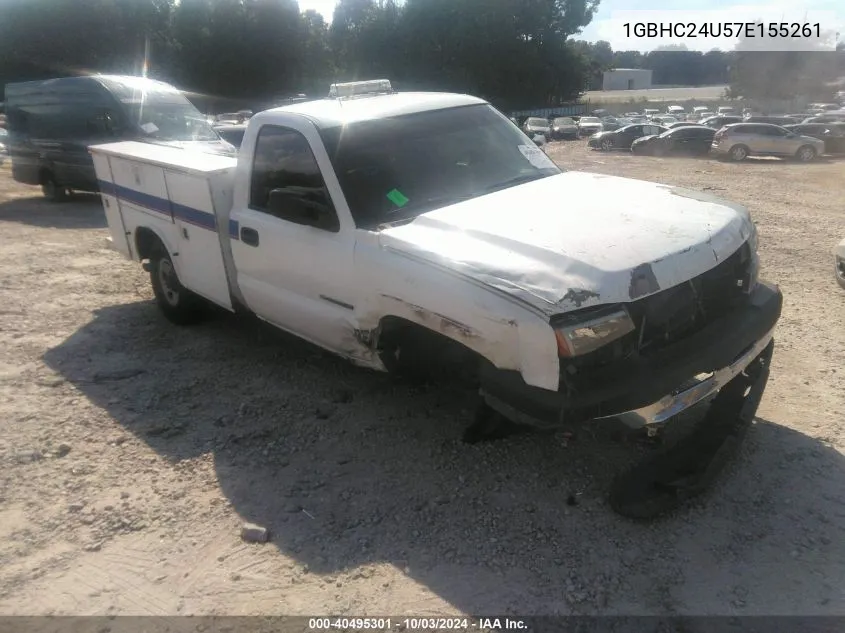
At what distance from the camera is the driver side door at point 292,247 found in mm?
3896

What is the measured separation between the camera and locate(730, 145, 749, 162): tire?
22.4 meters

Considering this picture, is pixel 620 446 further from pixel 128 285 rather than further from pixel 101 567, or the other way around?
pixel 128 285

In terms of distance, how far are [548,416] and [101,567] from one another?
7.12 feet

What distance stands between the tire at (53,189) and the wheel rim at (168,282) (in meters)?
7.86

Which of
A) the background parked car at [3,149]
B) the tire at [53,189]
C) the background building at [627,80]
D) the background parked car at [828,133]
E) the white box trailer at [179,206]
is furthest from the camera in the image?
the background building at [627,80]

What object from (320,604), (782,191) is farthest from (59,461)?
(782,191)

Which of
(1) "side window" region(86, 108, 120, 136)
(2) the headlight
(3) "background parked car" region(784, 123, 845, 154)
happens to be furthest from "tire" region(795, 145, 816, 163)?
(2) the headlight

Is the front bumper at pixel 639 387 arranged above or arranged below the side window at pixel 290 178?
below

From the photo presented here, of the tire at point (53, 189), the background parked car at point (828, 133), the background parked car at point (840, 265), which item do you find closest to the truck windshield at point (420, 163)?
the background parked car at point (840, 265)

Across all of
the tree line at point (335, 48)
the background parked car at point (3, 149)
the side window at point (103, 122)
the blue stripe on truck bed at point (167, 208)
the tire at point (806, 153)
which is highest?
the tree line at point (335, 48)

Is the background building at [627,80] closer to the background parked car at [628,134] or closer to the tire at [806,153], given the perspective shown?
the background parked car at [628,134]

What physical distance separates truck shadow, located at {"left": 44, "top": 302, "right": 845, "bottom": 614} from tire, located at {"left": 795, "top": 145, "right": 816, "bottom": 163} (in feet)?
71.5

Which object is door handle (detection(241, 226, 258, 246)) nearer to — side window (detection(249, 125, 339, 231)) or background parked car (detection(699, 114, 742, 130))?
side window (detection(249, 125, 339, 231))

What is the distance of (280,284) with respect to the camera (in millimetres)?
4395
